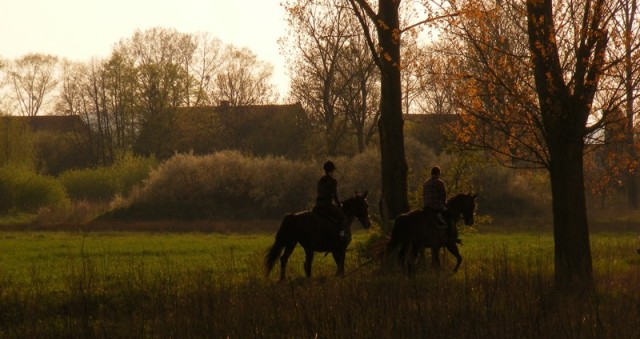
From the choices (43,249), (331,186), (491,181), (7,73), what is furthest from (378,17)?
(7,73)

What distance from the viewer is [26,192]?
69.8 m

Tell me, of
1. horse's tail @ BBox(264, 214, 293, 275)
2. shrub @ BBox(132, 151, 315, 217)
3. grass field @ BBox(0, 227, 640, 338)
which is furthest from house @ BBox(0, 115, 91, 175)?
grass field @ BBox(0, 227, 640, 338)

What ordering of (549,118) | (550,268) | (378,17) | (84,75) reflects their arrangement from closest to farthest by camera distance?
(549,118), (550,268), (378,17), (84,75)

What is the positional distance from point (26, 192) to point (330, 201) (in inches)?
2119

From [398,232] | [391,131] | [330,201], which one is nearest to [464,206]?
[398,232]

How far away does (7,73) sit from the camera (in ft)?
346

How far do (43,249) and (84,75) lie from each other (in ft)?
207

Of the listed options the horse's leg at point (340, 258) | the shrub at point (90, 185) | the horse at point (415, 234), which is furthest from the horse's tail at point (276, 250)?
the shrub at point (90, 185)

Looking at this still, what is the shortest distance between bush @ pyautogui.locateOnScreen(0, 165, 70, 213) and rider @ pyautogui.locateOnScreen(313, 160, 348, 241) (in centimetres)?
5184

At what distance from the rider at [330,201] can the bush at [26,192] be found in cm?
5184

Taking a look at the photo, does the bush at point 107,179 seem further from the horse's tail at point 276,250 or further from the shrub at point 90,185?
the horse's tail at point 276,250

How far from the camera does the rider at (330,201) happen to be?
766 inches

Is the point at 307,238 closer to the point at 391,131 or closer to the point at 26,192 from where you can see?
the point at 391,131

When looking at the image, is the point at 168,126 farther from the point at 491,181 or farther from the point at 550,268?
the point at 550,268
